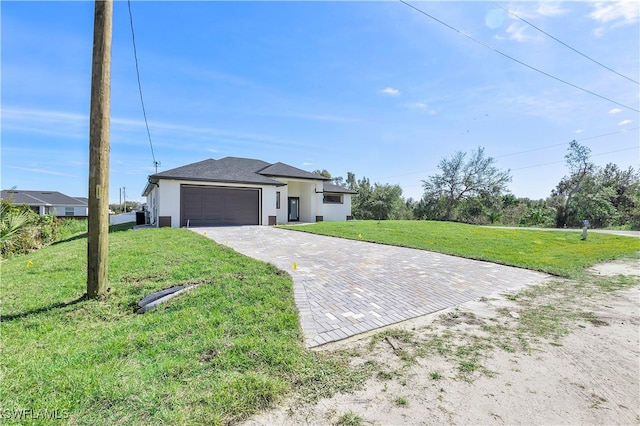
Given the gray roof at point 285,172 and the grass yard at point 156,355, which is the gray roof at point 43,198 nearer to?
the gray roof at point 285,172

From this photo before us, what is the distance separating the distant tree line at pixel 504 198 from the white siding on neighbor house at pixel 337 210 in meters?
3.59

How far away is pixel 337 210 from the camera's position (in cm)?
2289

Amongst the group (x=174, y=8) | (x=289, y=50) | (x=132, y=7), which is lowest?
(x=132, y=7)

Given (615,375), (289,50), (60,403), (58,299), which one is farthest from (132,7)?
(615,375)

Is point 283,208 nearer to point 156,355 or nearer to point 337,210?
point 337,210

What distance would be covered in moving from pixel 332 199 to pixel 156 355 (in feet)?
68.5

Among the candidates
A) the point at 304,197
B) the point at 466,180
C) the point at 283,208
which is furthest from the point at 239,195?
the point at 466,180

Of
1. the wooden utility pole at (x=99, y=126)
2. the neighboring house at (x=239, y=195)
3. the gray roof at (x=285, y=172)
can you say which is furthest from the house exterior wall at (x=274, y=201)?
the wooden utility pole at (x=99, y=126)

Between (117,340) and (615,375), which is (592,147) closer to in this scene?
(615,375)

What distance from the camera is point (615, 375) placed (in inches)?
98.0

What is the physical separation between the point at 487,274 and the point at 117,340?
280 inches

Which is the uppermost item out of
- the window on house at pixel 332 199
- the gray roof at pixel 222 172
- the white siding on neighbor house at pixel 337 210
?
the gray roof at pixel 222 172

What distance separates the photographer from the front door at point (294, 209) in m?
21.9

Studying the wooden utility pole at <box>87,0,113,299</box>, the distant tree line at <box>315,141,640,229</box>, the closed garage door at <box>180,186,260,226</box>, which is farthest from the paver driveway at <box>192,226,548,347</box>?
the distant tree line at <box>315,141,640,229</box>
